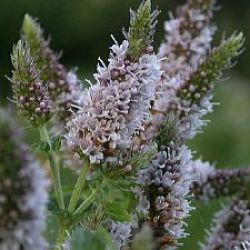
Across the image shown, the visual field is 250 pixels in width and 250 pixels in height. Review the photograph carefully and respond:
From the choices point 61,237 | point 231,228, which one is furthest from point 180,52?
point 61,237

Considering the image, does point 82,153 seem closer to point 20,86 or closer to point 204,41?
point 20,86

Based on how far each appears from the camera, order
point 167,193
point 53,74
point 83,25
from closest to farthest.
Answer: point 167,193 < point 53,74 < point 83,25

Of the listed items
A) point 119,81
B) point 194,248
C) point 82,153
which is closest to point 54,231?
point 82,153

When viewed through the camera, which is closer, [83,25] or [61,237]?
[61,237]

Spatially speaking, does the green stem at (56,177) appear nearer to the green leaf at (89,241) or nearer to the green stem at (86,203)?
the green stem at (86,203)

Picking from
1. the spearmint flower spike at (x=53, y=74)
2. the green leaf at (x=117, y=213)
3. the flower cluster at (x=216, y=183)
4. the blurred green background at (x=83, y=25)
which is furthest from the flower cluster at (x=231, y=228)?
the blurred green background at (x=83, y=25)

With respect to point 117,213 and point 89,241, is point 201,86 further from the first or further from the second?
point 89,241

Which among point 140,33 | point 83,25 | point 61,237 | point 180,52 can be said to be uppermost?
point 83,25

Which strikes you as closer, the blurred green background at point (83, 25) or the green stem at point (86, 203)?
the green stem at point (86, 203)
